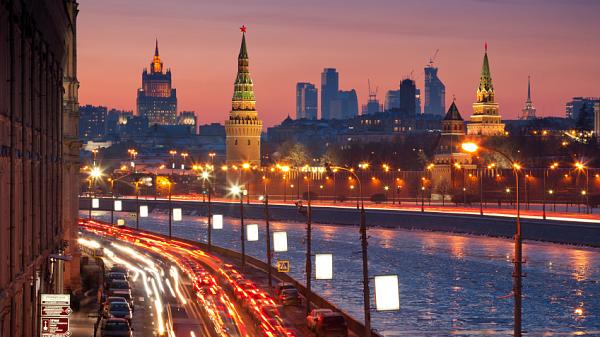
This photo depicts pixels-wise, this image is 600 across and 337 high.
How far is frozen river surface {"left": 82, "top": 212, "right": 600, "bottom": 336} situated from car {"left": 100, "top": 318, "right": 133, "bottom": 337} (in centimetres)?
1334

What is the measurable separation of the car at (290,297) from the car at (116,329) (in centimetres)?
1293

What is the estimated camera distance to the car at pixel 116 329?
123 ft

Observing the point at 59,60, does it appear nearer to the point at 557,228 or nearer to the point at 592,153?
the point at 557,228

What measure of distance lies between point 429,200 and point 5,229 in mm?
139313

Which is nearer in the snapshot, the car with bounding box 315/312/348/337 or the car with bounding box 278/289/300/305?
the car with bounding box 315/312/348/337

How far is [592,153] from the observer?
627 feet

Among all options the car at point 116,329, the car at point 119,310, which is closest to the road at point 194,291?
the car at point 119,310

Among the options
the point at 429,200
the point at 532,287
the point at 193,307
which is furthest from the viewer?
the point at 429,200

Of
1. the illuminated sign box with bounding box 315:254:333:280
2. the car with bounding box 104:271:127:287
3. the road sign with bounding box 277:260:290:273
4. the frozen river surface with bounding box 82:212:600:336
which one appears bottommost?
the frozen river surface with bounding box 82:212:600:336

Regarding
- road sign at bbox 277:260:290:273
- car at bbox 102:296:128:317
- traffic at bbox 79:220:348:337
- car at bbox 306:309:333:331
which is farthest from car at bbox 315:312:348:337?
road sign at bbox 277:260:290:273

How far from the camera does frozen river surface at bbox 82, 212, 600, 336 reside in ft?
173

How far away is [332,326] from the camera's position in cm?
4084

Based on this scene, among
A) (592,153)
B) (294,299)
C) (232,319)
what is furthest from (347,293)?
(592,153)

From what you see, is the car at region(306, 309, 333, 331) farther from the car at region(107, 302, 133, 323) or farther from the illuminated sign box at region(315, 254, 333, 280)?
the car at region(107, 302, 133, 323)
